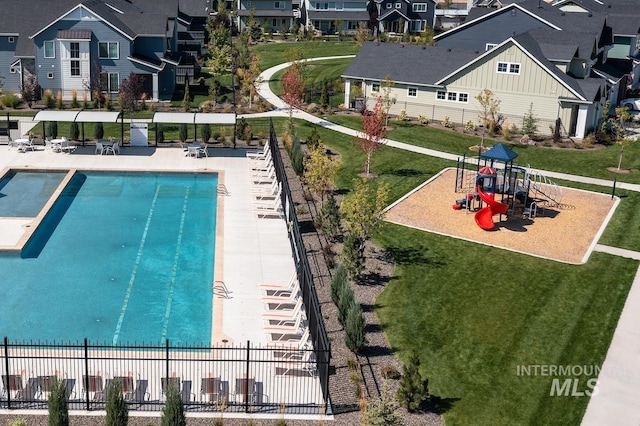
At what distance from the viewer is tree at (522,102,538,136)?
2024 inches

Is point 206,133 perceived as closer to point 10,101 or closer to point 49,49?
point 10,101

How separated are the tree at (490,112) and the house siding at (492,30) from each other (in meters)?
10.5

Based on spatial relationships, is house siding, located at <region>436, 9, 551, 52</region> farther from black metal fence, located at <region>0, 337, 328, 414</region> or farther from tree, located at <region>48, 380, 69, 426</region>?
tree, located at <region>48, 380, 69, 426</region>

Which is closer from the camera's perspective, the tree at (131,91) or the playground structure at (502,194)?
the playground structure at (502,194)

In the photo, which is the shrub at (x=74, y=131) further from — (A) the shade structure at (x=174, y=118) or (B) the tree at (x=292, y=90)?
(B) the tree at (x=292, y=90)

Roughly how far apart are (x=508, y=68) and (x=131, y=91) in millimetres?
24970

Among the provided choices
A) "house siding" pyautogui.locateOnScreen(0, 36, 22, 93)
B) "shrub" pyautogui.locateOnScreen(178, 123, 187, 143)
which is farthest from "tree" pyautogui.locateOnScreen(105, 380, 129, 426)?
"house siding" pyautogui.locateOnScreen(0, 36, 22, 93)

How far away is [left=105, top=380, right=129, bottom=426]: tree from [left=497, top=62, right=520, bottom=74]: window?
39238 mm

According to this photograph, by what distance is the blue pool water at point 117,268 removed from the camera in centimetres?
2634

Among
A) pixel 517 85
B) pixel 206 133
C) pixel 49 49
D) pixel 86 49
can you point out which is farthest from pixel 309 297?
pixel 49 49

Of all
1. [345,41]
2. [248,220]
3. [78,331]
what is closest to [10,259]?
[78,331]

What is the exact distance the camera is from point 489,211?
3475cm

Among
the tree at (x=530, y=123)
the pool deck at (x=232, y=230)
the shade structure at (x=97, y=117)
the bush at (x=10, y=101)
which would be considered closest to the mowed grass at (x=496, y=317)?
the pool deck at (x=232, y=230)

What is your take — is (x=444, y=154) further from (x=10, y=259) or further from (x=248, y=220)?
(x=10, y=259)
